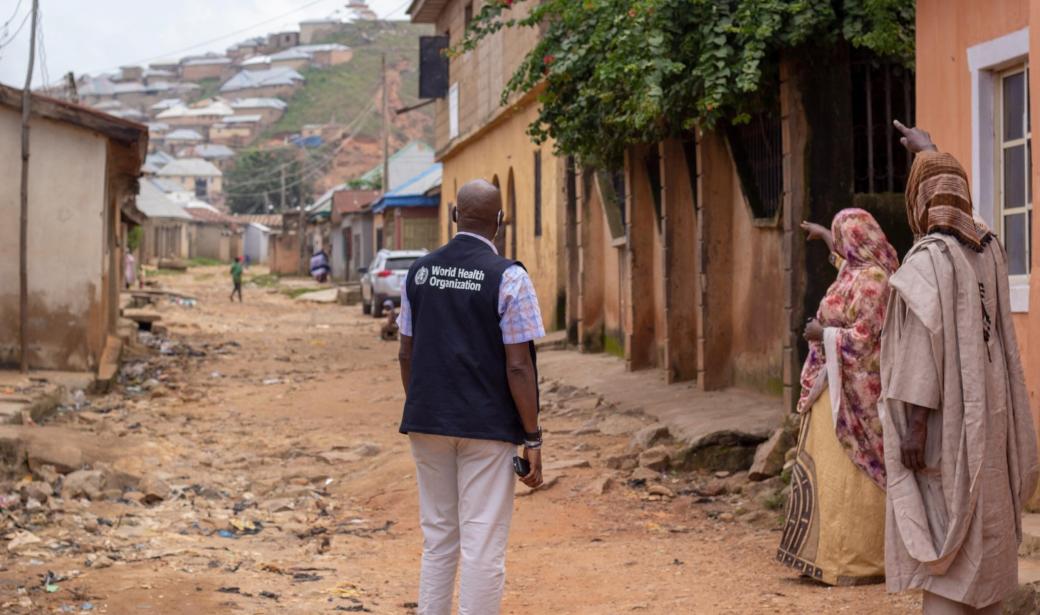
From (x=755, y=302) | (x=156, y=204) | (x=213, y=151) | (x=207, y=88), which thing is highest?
(x=207, y=88)

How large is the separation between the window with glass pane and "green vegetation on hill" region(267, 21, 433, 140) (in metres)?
94.8

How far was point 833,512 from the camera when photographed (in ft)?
20.5

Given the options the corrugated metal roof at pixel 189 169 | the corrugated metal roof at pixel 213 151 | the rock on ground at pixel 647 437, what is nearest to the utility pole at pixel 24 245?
the rock on ground at pixel 647 437

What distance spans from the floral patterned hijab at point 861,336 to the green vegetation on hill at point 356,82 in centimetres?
9583

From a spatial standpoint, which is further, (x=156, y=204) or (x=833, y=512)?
(x=156, y=204)

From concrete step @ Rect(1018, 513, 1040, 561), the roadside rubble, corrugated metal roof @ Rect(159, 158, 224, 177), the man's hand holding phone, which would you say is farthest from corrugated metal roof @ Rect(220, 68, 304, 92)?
the man's hand holding phone

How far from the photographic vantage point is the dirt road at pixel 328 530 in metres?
6.42

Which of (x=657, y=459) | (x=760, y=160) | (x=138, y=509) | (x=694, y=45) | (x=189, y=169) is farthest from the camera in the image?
→ (x=189, y=169)

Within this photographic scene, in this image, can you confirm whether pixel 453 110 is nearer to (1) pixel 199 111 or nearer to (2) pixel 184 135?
(2) pixel 184 135

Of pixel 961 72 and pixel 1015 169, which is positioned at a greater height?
pixel 961 72

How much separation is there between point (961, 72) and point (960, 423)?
11.7ft

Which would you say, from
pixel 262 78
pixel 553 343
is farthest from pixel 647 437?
pixel 262 78

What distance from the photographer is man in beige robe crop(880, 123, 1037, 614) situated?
14.5ft

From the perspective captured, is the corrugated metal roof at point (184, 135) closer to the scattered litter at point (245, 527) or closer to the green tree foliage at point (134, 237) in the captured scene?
the green tree foliage at point (134, 237)
